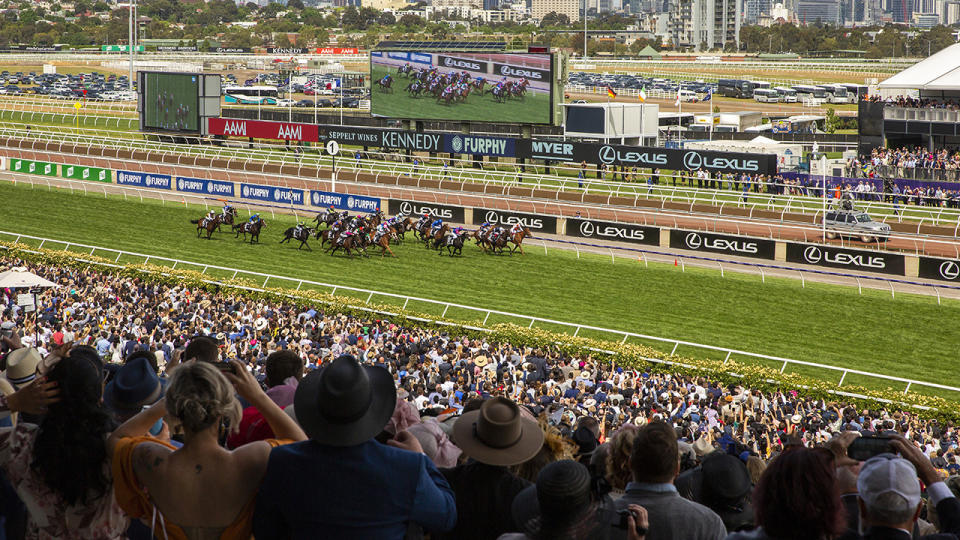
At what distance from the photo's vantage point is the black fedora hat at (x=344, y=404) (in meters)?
3.73

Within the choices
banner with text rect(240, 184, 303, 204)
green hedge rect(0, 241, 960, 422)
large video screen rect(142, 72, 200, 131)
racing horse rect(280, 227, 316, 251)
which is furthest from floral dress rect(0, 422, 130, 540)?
large video screen rect(142, 72, 200, 131)

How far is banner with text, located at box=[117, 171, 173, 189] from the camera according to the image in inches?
1646

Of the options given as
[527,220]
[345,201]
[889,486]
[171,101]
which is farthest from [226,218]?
[889,486]

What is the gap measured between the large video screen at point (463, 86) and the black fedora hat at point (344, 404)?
42.0 metres

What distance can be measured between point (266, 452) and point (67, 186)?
135ft

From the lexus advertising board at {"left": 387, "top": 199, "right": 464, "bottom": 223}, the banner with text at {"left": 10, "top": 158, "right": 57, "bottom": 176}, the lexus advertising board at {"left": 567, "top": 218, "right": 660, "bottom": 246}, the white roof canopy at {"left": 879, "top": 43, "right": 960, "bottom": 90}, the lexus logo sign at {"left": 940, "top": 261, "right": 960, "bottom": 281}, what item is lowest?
the lexus logo sign at {"left": 940, "top": 261, "right": 960, "bottom": 281}

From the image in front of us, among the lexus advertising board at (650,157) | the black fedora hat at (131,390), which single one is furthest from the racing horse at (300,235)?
the black fedora hat at (131,390)

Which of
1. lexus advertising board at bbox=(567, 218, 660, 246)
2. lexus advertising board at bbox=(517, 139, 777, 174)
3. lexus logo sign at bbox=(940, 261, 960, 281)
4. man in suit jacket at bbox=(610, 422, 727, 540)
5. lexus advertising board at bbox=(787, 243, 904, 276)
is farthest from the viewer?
lexus advertising board at bbox=(517, 139, 777, 174)

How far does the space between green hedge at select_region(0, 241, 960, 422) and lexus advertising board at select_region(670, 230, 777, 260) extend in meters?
9.83

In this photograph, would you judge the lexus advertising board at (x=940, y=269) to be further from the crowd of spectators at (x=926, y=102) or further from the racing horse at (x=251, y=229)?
the crowd of spectators at (x=926, y=102)

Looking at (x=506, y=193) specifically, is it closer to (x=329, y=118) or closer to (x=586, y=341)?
(x=586, y=341)

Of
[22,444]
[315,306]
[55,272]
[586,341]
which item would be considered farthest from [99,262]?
[22,444]

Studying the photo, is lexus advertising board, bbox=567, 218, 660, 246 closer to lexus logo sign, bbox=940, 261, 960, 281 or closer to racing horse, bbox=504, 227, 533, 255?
racing horse, bbox=504, 227, 533, 255

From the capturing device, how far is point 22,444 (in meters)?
4.40
